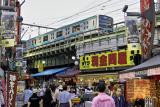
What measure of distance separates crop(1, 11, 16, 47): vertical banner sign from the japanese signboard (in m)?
11.3

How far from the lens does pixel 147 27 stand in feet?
64.8

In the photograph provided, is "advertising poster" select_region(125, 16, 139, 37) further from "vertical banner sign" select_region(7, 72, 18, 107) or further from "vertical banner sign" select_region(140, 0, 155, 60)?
"vertical banner sign" select_region(7, 72, 18, 107)

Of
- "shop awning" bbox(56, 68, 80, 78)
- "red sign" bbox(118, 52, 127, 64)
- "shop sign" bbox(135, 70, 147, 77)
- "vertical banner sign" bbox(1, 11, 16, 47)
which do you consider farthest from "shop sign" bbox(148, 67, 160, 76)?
"shop awning" bbox(56, 68, 80, 78)

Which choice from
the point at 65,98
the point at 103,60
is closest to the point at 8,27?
the point at 65,98

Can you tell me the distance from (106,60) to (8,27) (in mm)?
15069

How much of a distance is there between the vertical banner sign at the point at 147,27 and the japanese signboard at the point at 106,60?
10.7 meters

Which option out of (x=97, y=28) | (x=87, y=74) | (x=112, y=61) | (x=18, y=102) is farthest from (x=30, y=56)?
(x=18, y=102)

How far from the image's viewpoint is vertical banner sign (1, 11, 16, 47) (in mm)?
21056

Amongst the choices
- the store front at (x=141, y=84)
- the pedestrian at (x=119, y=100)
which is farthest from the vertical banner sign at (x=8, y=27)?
the pedestrian at (x=119, y=100)

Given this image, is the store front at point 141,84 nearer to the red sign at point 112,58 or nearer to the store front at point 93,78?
the red sign at point 112,58

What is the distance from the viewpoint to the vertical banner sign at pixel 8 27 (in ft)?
69.1

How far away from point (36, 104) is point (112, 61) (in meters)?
16.8

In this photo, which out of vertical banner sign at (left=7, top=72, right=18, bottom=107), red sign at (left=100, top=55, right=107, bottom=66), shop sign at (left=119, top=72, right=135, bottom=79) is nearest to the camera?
vertical banner sign at (left=7, top=72, right=18, bottom=107)

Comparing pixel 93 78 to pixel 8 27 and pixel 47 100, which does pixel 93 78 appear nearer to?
pixel 8 27
